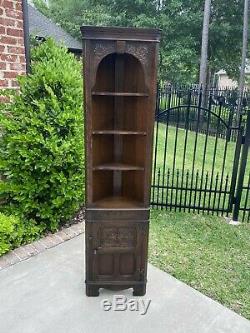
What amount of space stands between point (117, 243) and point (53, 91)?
65.1 inches

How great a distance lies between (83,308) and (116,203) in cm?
80

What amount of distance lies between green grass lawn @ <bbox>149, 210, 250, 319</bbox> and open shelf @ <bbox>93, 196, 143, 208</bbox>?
0.81 metres

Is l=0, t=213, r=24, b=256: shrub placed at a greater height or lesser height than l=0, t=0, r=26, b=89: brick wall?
lesser

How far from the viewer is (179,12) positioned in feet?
46.4

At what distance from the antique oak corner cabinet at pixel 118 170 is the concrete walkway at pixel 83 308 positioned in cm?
17

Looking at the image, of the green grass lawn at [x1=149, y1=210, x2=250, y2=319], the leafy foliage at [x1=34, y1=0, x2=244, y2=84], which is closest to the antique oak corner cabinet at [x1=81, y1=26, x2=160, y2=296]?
the green grass lawn at [x1=149, y1=210, x2=250, y2=319]

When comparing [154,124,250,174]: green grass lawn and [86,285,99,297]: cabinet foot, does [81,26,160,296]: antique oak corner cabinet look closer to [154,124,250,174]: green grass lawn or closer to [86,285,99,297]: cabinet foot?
[86,285,99,297]: cabinet foot

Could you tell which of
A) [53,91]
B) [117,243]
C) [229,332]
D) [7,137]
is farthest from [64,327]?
[53,91]

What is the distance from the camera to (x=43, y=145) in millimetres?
2832

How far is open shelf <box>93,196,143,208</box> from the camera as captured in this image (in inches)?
87.2

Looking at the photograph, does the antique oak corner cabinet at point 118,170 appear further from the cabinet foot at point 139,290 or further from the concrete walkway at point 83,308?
the concrete walkway at point 83,308

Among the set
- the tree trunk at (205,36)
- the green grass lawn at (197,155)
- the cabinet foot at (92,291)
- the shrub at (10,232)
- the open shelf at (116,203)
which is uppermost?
the tree trunk at (205,36)

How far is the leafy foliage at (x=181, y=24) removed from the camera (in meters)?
13.7

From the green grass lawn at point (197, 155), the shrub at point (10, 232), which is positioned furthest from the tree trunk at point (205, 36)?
the shrub at point (10, 232)
